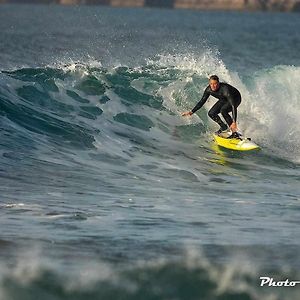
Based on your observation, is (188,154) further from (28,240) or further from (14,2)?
(14,2)

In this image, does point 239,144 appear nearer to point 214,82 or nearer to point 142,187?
point 214,82

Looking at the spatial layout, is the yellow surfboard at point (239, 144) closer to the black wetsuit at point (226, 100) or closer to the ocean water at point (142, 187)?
the ocean water at point (142, 187)

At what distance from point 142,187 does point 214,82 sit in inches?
171

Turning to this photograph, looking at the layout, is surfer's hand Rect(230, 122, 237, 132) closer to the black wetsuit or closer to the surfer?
the surfer

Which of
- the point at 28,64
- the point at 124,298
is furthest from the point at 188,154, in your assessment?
the point at 28,64

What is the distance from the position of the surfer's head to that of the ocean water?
125cm

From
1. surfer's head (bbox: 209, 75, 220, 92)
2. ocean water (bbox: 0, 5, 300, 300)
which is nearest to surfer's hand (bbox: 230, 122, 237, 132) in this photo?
ocean water (bbox: 0, 5, 300, 300)

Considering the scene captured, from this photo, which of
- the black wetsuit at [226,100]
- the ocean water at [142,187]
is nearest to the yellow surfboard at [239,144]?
the ocean water at [142,187]

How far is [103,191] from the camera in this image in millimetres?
14391

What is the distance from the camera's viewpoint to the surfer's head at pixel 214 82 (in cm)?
1873

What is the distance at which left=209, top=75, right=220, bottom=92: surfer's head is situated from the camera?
738 inches

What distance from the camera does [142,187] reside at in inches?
591

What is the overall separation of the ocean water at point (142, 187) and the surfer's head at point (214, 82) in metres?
1.25

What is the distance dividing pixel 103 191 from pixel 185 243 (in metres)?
3.54
